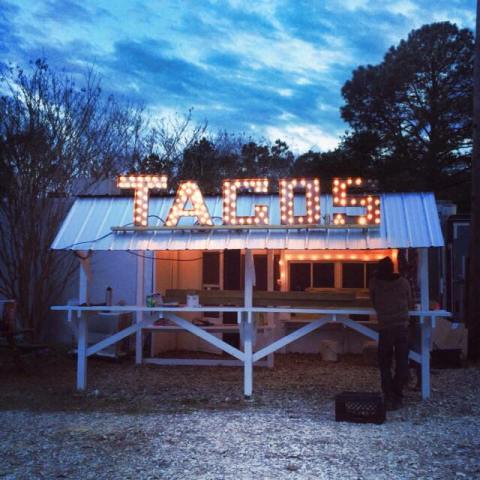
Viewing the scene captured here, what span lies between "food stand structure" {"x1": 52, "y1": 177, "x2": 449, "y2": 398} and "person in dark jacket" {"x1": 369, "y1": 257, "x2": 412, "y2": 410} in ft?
1.38

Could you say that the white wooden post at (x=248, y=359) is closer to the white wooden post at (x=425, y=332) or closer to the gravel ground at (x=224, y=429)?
the gravel ground at (x=224, y=429)

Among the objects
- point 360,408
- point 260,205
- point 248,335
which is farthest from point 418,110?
point 360,408

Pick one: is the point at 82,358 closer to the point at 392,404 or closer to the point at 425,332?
the point at 392,404

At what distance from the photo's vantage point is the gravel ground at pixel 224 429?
227 inches

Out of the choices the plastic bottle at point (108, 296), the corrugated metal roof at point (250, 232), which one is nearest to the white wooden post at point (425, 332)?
the corrugated metal roof at point (250, 232)

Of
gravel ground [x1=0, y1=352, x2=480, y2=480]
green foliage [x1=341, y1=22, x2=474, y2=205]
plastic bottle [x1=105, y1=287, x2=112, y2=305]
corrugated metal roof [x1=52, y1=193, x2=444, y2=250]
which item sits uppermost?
green foliage [x1=341, y1=22, x2=474, y2=205]

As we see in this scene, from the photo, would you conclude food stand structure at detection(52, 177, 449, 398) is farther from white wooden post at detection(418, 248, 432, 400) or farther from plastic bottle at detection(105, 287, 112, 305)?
plastic bottle at detection(105, 287, 112, 305)

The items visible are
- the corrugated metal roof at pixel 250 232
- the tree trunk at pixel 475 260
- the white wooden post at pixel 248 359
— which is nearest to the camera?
the corrugated metal roof at pixel 250 232

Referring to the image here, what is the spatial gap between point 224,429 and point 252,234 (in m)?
3.16

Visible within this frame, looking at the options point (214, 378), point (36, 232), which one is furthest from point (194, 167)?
point (214, 378)

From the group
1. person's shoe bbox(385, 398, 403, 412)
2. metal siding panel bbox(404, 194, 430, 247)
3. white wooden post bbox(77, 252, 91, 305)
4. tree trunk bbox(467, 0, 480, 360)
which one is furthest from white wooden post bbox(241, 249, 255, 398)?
tree trunk bbox(467, 0, 480, 360)

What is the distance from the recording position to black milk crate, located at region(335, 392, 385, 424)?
7.43 metres

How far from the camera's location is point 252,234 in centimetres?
941

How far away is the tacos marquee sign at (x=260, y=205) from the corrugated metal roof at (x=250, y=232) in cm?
17
